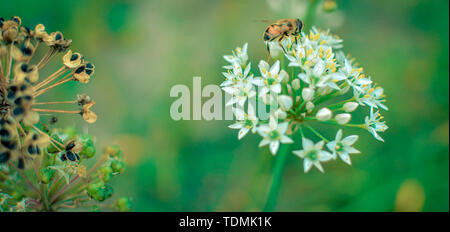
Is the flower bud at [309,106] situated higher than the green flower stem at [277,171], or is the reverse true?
the flower bud at [309,106]

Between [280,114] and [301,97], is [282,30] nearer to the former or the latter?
[301,97]

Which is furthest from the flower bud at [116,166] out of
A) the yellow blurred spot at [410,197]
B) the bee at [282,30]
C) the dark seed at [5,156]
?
the yellow blurred spot at [410,197]

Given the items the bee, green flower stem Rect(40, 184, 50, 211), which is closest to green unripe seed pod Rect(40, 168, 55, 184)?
green flower stem Rect(40, 184, 50, 211)

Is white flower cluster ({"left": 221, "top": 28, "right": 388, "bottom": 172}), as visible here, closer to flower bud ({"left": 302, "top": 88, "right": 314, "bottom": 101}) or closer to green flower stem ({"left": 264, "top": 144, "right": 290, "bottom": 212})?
flower bud ({"left": 302, "top": 88, "right": 314, "bottom": 101})

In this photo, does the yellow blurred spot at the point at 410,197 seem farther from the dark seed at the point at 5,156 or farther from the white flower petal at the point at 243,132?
the dark seed at the point at 5,156

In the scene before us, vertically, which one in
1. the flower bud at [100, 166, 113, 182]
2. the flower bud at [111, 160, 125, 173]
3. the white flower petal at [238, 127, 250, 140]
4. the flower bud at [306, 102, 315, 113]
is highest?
the flower bud at [306, 102, 315, 113]

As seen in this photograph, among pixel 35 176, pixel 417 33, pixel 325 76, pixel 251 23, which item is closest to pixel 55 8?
pixel 251 23
